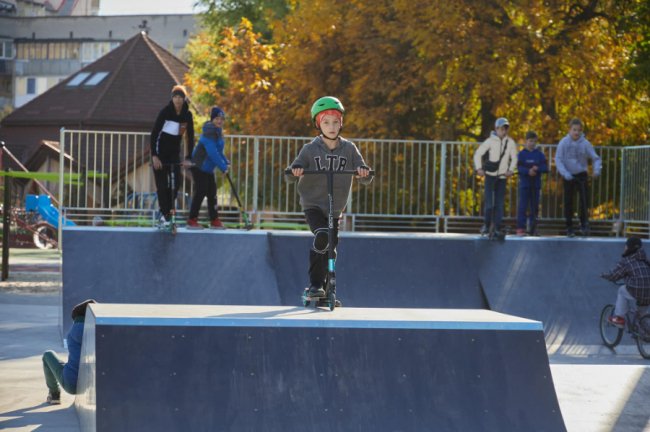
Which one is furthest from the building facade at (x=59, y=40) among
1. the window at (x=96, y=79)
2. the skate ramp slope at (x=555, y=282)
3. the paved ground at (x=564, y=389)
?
the paved ground at (x=564, y=389)

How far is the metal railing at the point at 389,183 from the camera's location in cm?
1709

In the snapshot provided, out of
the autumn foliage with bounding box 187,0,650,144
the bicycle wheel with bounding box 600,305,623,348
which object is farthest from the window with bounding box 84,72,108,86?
the bicycle wheel with bounding box 600,305,623,348

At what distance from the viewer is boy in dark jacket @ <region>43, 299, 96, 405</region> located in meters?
8.42

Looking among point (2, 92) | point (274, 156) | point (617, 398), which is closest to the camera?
point (617, 398)

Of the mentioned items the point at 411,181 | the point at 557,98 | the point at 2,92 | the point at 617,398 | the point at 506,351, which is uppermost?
the point at 2,92

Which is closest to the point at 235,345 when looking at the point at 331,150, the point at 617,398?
the point at 331,150

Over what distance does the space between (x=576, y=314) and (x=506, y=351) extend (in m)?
7.62

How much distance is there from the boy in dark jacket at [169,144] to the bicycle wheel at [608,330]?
228 inches

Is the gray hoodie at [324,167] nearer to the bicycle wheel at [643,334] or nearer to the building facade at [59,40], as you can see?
the bicycle wheel at [643,334]

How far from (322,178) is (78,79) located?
2055 inches

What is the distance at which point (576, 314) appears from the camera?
14430 millimetres

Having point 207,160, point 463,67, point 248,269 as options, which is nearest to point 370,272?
point 248,269

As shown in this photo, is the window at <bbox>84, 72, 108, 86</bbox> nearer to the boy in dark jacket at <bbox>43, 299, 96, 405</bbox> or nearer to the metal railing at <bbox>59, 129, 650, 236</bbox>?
the metal railing at <bbox>59, 129, 650, 236</bbox>

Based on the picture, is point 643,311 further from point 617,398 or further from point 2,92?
point 2,92
